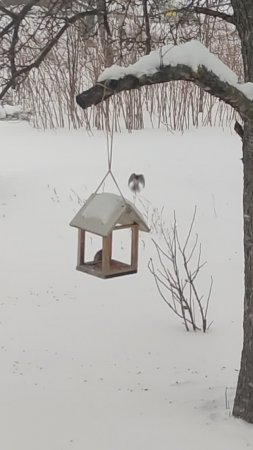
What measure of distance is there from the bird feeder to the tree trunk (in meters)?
0.45

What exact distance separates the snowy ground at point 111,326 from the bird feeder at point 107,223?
597 mm

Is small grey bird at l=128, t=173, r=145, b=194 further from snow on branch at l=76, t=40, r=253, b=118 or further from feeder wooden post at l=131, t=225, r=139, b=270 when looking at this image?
snow on branch at l=76, t=40, r=253, b=118

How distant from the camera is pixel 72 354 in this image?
12.2 feet

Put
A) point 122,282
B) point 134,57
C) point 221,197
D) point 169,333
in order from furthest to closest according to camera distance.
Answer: point 134,57 → point 221,197 → point 122,282 → point 169,333

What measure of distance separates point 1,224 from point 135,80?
412 centimetres

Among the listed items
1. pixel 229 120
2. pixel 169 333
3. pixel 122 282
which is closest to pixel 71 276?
pixel 122 282

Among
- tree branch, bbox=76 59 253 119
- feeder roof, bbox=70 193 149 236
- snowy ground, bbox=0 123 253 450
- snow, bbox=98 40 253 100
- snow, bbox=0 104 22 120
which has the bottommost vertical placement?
snowy ground, bbox=0 123 253 450

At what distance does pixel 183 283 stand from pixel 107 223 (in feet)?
7.67

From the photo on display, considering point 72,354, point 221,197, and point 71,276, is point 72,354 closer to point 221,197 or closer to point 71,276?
point 71,276

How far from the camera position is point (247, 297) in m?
2.76

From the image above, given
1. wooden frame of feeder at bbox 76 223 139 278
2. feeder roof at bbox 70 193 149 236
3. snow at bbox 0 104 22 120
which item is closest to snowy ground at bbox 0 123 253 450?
wooden frame of feeder at bbox 76 223 139 278

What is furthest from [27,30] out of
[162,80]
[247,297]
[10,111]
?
[10,111]

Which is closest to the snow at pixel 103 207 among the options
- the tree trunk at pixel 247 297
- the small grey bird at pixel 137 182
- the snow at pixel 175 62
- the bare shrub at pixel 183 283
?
the tree trunk at pixel 247 297

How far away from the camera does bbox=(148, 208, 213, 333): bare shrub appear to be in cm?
408
